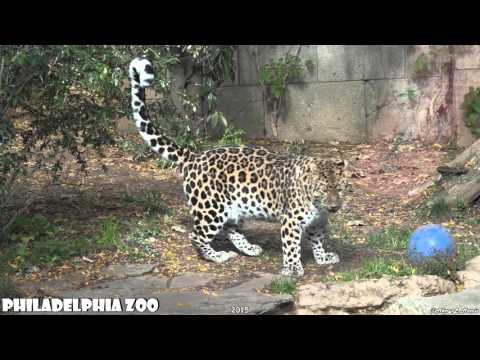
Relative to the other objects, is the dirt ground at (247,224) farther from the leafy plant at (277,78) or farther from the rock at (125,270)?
the leafy plant at (277,78)

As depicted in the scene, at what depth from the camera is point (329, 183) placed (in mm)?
8125

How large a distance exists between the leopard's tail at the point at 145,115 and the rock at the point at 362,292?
2.32 m

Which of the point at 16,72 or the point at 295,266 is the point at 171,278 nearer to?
the point at 295,266

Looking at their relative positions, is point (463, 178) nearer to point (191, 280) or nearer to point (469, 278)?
point (469, 278)

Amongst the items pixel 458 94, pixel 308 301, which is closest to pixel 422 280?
pixel 308 301

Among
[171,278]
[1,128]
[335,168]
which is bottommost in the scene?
[171,278]

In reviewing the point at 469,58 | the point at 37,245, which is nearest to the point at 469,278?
the point at 37,245

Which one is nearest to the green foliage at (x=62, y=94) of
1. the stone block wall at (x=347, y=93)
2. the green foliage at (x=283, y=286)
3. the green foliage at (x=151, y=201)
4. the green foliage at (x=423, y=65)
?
the green foliage at (x=151, y=201)

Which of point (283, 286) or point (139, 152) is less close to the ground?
point (139, 152)

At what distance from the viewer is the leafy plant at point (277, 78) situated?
548 inches

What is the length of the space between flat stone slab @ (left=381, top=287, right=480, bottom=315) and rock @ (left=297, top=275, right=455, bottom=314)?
248 mm

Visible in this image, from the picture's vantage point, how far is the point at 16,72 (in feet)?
28.3

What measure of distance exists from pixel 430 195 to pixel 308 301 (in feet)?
13.6

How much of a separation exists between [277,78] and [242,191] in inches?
213
